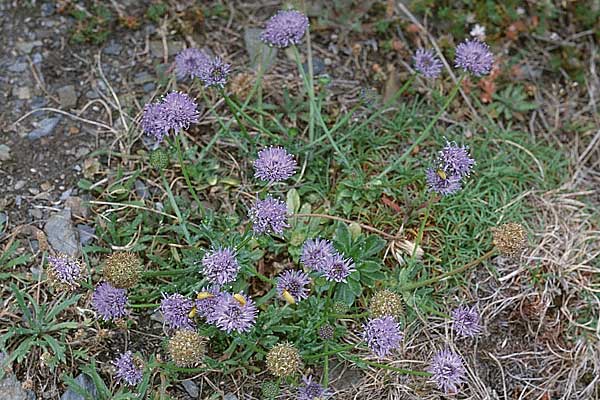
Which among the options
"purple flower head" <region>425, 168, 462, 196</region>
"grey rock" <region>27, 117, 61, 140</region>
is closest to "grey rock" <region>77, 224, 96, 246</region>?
"grey rock" <region>27, 117, 61, 140</region>

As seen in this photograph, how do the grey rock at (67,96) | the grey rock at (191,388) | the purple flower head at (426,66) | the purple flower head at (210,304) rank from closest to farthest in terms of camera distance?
the purple flower head at (210,304)
the grey rock at (191,388)
the purple flower head at (426,66)
the grey rock at (67,96)

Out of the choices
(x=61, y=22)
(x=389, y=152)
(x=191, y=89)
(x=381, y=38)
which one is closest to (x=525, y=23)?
(x=381, y=38)

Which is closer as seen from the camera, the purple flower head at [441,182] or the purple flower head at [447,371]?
the purple flower head at [447,371]

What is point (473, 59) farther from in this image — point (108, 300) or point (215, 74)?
point (108, 300)

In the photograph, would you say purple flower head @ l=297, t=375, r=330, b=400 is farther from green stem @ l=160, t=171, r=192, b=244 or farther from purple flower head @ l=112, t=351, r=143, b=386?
green stem @ l=160, t=171, r=192, b=244

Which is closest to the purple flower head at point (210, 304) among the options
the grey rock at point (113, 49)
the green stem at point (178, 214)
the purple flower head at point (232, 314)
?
the purple flower head at point (232, 314)

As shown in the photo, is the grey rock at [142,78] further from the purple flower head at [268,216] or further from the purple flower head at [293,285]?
the purple flower head at [293,285]

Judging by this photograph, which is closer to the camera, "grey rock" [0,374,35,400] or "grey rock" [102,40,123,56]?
"grey rock" [0,374,35,400]
